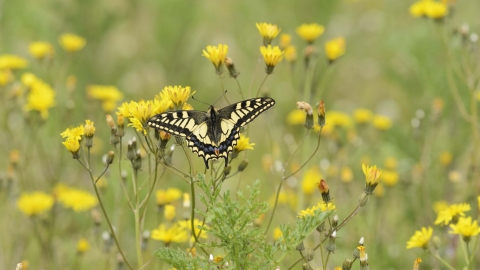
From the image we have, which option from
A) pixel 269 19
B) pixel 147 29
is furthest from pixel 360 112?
pixel 147 29

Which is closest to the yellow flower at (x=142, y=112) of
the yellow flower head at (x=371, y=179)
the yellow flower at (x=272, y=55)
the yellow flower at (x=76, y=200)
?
the yellow flower at (x=272, y=55)

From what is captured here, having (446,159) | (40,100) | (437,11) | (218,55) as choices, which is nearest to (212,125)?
(218,55)

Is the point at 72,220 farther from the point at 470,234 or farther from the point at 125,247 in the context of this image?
the point at 470,234

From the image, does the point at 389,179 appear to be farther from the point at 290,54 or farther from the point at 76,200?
the point at 76,200

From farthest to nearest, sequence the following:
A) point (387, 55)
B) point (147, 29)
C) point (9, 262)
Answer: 1. point (147, 29)
2. point (387, 55)
3. point (9, 262)

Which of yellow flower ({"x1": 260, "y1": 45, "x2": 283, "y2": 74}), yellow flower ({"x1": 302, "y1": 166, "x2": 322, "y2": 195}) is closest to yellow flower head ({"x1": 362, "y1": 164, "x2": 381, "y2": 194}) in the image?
yellow flower ({"x1": 260, "y1": 45, "x2": 283, "y2": 74})

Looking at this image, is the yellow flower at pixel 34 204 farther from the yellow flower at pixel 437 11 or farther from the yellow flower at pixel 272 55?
the yellow flower at pixel 437 11

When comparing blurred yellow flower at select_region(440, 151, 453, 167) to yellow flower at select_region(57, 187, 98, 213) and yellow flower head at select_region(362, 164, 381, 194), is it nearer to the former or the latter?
yellow flower head at select_region(362, 164, 381, 194)
